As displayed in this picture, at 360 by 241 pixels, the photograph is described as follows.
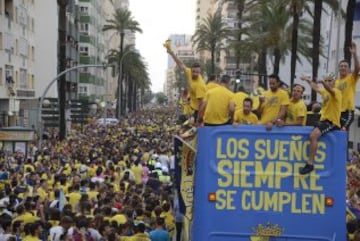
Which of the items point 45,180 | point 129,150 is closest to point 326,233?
point 45,180

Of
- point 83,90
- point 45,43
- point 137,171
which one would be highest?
point 45,43

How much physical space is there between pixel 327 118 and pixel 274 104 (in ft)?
3.57

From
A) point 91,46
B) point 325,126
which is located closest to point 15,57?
point 325,126

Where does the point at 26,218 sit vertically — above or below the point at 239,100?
below

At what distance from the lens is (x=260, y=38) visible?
1609 inches

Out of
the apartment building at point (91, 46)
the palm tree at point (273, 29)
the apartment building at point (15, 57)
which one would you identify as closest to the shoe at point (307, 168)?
the palm tree at point (273, 29)

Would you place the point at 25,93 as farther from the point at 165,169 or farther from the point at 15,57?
the point at 165,169

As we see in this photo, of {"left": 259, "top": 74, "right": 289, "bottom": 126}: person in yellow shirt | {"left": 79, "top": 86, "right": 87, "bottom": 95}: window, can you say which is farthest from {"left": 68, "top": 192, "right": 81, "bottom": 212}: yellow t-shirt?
{"left": 79, "top": 86, "right": 87, "bottom": 95}: window

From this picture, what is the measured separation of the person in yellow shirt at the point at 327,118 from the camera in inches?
297

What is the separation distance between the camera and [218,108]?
28.1ft

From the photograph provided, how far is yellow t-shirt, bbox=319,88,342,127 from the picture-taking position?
771 cm

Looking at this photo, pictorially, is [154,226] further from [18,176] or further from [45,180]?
[18,176]

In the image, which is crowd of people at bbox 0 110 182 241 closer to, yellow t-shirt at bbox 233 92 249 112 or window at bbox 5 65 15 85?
yellow t-shirt at bbox 233 92 249 112

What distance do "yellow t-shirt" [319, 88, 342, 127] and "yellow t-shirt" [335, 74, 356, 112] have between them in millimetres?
960
